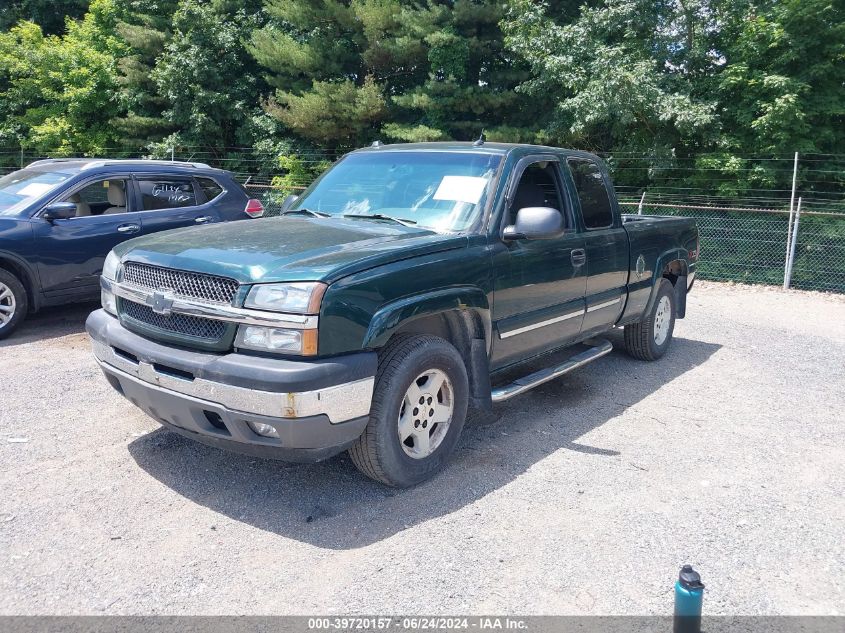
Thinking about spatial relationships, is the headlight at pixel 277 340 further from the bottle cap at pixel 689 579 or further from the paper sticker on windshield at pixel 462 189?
the bottle cap at pixel 689 579

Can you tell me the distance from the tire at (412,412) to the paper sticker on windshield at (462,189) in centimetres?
108

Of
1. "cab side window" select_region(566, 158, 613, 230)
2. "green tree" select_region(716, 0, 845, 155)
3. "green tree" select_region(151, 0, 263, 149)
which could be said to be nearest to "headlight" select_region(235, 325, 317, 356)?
"cab side window" select_region(566, 158, 613, 230)

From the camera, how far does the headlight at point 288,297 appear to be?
3.41 metres

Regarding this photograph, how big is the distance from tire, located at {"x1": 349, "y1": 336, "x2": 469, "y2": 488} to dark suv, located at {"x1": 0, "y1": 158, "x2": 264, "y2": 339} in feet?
16.2

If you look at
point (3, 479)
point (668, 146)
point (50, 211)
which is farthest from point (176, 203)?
point (668, 146)

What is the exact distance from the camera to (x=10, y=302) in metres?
7.08

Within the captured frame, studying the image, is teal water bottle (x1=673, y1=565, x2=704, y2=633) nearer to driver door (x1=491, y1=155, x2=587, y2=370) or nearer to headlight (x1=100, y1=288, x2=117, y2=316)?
driver door (x1=491, y1=155, x2=587, y2=370)

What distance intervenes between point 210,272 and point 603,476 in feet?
8.74

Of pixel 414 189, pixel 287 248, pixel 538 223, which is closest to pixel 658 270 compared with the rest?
pixel 538 223

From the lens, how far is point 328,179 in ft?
18.0

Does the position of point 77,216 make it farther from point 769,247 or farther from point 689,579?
point 769,247

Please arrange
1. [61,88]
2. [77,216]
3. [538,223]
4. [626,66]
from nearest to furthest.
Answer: [538,223] < [77,216] < [626,66] < [61,88]

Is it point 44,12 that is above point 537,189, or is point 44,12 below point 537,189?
above

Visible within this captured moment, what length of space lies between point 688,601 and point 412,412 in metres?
1.89
